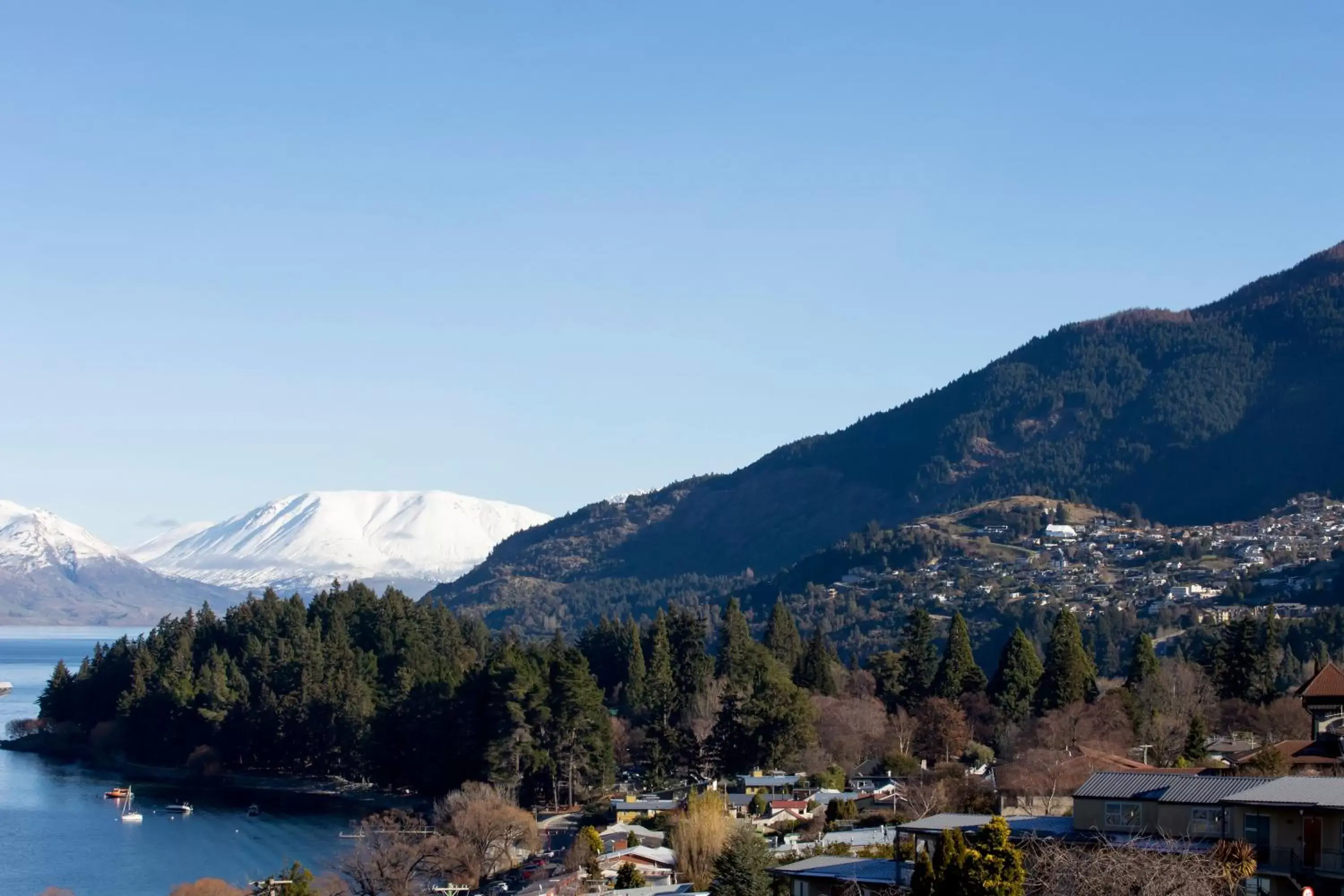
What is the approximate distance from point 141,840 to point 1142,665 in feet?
Result: 120

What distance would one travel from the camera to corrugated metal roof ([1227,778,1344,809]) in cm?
2400

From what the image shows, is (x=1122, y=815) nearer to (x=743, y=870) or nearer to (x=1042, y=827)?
(x=1042, y=827)

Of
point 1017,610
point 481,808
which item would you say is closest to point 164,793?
point 481,808

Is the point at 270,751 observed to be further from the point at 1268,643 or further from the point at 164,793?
the point at 1268,643

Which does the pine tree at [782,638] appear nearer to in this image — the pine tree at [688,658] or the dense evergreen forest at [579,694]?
the dense evergreen forest at [579,694]

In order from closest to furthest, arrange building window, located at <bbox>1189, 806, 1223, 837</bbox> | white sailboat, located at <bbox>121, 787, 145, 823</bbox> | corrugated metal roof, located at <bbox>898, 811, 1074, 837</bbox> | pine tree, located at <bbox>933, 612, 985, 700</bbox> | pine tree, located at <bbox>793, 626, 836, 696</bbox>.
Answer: building window, located at <bbox>1189, 806, 1223, 837</bbox>, corrugated metal roof, located at <bbox>898, 811, 1074, 837</bbox>, white sailboat, located at <bbox>121, 787, 145, 823</bbox>, pine tree, located at <bbox>933, 612, 985, 700</bbox>, pine tree, located at <bbox>793, 626, 836, 696</bbox>

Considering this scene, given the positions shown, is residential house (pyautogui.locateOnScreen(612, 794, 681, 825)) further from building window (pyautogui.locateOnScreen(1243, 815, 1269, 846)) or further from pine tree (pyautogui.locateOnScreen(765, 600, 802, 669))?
building window (pyautogui.locateOnScreen(1243, 815, 1269, 846))

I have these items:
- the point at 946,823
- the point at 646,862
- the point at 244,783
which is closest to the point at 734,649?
the point at 244,783

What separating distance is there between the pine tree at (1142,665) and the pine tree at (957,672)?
6.66m

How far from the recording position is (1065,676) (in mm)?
61812

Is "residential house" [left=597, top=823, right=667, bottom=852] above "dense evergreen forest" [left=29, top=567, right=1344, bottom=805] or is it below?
below

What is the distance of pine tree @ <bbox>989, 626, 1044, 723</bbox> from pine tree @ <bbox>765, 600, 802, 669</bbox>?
13884mm

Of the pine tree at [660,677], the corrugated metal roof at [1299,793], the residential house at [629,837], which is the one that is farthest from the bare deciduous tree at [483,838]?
the corrugated metal roof at [1299,793]

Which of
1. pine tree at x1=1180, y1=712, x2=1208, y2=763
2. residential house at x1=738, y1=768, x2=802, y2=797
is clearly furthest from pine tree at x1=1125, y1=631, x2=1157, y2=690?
residential house at x1=738, y1=768, x2=802, y2=797
